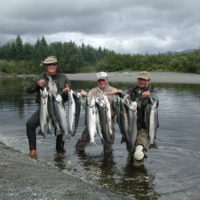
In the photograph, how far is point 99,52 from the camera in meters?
187

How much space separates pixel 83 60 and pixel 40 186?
13765 centimetres

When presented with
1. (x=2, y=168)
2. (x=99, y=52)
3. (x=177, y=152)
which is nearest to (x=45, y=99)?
(x=2, y=168)

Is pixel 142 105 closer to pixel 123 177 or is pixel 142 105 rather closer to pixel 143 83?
pixel 143 83

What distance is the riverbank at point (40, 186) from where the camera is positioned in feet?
20.1

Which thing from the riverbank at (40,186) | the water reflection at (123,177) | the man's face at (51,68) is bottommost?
the water reflection at (123,177)

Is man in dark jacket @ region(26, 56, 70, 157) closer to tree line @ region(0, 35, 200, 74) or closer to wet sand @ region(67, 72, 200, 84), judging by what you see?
wet sand @ region(67, 72, 200, 84)

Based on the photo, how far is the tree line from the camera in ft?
270

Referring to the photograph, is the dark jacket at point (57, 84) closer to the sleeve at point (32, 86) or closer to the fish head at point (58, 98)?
the sleeve at point (32, 86)

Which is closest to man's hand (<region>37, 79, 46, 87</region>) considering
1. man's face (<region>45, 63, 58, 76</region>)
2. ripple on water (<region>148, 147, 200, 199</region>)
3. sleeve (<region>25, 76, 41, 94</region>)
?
sleeve (<region>25, 76, 41, 94</region>)

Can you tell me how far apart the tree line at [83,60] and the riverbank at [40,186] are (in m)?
65.7

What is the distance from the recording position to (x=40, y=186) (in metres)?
6.56

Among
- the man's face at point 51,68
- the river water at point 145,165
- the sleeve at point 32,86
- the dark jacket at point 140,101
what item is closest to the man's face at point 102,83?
the dark jacket at point 140,101

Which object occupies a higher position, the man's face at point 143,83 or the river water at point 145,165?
the man's face at point 143,83

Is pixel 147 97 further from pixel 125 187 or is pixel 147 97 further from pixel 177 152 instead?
pixel 177 152
